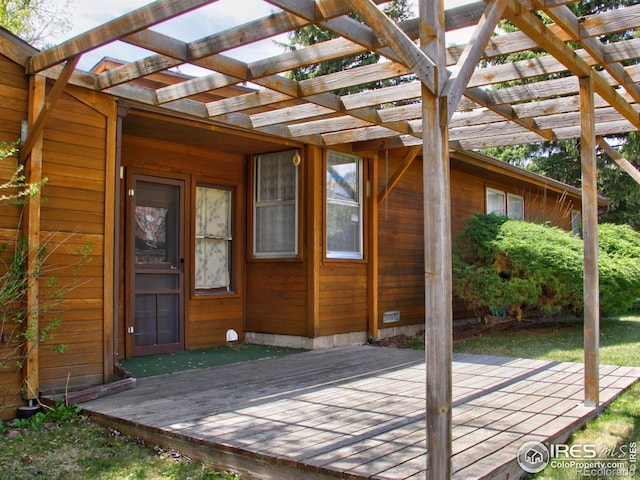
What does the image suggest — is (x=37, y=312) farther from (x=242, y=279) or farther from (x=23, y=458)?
(x=242, y=279)

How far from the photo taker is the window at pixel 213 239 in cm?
694

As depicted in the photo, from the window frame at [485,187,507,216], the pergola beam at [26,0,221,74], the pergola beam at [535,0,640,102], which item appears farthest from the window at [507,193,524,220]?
the pergola beam at [26,0,221,74]

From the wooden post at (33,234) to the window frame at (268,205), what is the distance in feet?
10.7

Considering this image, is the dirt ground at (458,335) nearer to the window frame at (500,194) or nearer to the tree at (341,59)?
the window frame at (500,194)

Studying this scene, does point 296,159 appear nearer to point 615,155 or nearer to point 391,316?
point 391,316

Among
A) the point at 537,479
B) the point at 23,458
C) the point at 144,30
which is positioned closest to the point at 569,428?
the point at 537,479

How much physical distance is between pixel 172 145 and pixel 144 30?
322 cm

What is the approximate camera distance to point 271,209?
7.28 meters

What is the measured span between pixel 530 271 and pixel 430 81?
568cm

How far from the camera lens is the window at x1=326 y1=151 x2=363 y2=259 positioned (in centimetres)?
728

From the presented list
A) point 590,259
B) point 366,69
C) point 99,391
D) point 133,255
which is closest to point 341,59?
point 133,255

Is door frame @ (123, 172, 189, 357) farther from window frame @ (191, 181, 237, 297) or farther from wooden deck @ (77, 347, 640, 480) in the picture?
wooden deck @ (77, 347, 640, 480)

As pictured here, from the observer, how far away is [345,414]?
390 cm

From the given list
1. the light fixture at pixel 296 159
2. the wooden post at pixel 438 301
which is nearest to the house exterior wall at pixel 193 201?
the light fixture at pixel 296 159
